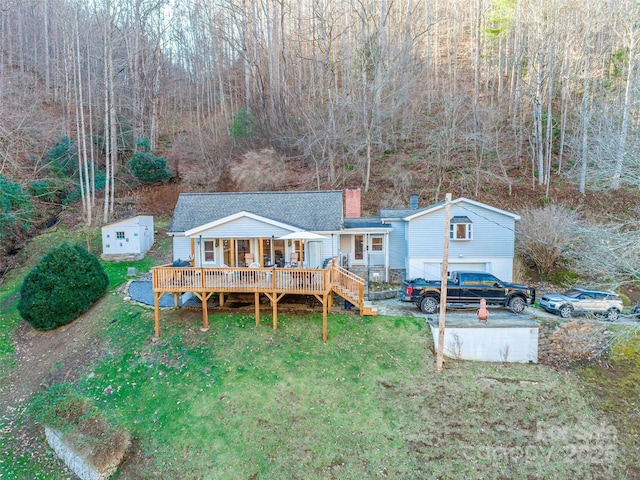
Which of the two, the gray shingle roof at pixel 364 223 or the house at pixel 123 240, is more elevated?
the gray shingle roof at pixel 364 223

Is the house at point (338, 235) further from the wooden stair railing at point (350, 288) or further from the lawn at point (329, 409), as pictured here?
the lawn at point (329, 409)

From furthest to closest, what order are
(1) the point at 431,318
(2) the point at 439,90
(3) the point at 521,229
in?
(2) the point at 439,90 → (3) the point at 521,229 → (1) the point at 431,318

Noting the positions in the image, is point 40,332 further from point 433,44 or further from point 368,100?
point 433,44

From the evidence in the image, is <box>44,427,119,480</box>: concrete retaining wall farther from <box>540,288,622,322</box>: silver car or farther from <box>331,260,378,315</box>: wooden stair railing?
<box>540,288,622,322</box>: silver car

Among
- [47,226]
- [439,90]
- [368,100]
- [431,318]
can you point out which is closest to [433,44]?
[439,90]

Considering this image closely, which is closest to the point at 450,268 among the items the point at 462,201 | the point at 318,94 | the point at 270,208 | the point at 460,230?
the point at 460,230

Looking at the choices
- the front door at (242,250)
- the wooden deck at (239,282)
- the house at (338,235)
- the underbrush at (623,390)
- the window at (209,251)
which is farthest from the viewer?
the window at (209,251)

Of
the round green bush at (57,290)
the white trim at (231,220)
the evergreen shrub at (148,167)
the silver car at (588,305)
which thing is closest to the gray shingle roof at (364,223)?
the white trim at (231,220)
